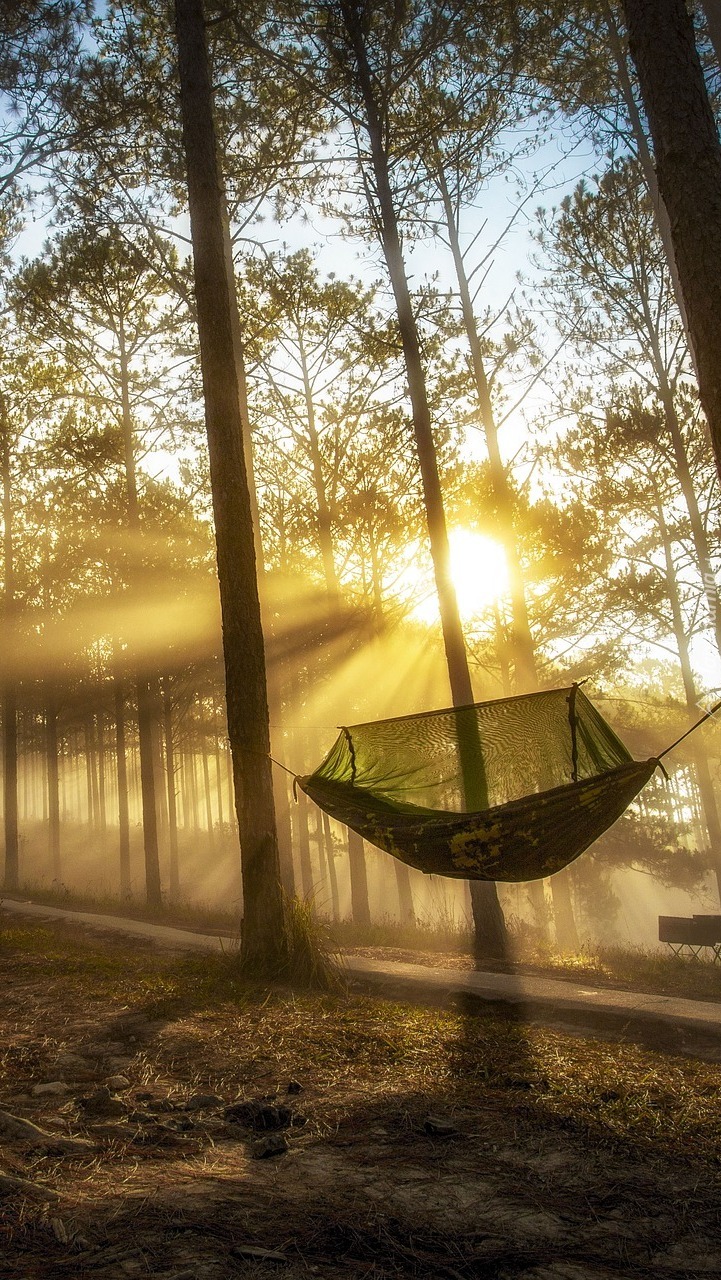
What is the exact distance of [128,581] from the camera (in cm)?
1252

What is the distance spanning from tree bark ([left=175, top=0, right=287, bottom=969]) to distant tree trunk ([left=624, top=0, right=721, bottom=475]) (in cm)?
322

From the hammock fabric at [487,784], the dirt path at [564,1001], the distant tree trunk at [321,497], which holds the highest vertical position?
the distant tree trunk at [321,497]

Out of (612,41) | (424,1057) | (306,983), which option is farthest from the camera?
(612,41)

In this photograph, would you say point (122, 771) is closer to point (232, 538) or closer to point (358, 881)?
point (358, 881)

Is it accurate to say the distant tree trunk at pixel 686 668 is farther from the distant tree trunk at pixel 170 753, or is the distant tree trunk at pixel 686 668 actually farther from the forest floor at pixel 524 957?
the distant tree trunk at pixel 170 753

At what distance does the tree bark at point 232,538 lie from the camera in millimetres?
5461

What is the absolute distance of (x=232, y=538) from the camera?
5.86m

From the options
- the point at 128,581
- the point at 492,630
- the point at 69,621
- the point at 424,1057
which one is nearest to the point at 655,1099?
the point at 424,1057

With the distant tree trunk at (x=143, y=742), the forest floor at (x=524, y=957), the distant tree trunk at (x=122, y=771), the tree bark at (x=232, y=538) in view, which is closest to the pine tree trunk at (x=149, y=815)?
the distant tree trunk at (x=143, y=742)

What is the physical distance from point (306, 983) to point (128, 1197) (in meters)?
3.13

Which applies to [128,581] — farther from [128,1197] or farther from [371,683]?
[128,1197]

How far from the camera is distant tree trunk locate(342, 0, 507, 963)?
752cm

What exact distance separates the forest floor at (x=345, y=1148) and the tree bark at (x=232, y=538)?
1.11 meters

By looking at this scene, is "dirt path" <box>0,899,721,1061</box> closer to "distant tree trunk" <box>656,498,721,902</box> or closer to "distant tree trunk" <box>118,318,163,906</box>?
"distant tree trunk" <box>118,318,163,906</box>
